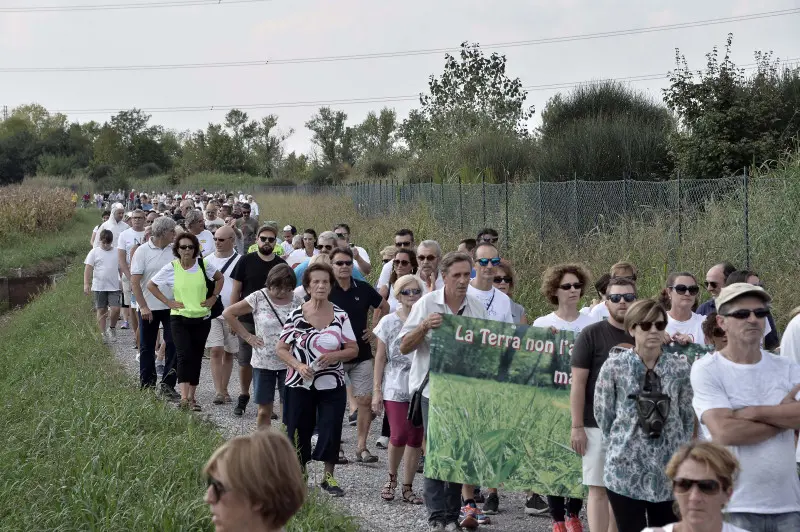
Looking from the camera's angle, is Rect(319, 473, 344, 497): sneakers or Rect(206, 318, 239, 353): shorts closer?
Rect(319, 473, 344, 497): sneakers

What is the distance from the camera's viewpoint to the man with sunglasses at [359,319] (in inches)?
388

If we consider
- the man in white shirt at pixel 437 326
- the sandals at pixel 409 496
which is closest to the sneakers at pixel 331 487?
the sandals at pixel 409 496

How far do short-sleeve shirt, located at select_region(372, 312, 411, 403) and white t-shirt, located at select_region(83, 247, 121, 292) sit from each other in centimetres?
926

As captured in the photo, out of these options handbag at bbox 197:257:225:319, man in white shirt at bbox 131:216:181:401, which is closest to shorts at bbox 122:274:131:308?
man in white shirt at bbox 131:216:181:401

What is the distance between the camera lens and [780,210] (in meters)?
13.2

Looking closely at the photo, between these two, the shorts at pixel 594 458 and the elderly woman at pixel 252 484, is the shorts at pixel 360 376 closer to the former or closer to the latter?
the shorts at pixel 594 458

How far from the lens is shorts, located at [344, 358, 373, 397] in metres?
10.0

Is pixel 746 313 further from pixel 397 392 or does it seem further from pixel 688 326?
pixel 397 392

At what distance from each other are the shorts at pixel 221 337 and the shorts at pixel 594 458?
672 centimetres

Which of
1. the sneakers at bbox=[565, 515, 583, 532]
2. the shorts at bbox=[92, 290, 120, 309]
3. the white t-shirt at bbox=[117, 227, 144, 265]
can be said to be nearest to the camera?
the sneakers at bbox=[565, 515, 583, 532]

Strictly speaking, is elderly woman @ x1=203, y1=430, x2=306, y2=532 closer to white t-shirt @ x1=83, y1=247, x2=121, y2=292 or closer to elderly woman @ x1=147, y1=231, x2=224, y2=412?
elderly woman @ x1=147, y1=231, x2=224, y2=412

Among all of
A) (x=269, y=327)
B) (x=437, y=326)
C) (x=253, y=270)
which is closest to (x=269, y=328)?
(x=269, y=327)

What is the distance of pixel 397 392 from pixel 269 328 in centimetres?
194

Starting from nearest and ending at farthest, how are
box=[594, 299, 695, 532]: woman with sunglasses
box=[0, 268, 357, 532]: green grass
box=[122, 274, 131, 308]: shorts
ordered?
box=[594, 299, 695, 532]: woman with sunglasses, box=[0, 268, 357, 532]: green grass, box=[122, 274, 131, 308]: shorts
